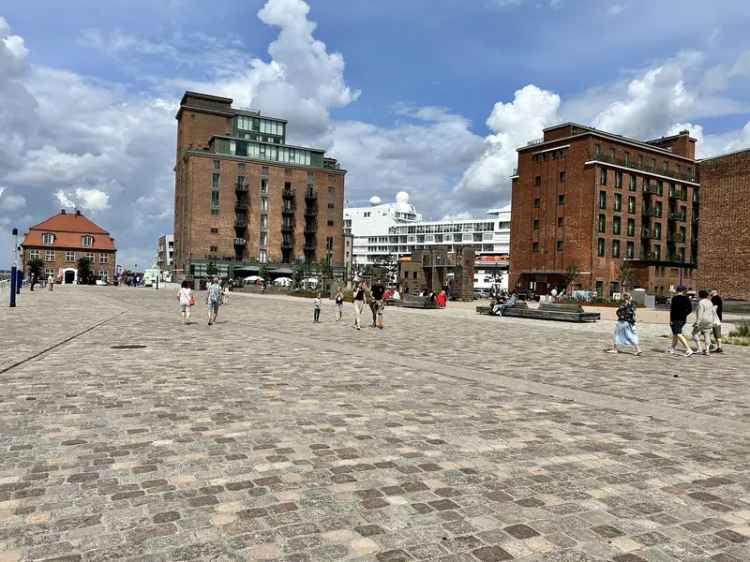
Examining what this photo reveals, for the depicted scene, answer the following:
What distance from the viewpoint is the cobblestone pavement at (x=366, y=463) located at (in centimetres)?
360

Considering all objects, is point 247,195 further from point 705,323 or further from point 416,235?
point 705,323

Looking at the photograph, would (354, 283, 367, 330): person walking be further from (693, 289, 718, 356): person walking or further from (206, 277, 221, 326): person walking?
(693, 289, 718, 356): person walking

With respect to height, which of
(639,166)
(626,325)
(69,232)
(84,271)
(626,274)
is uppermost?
(639,166)

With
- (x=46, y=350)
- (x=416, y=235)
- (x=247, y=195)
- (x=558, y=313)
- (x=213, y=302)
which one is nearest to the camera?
(x=46, y=350)

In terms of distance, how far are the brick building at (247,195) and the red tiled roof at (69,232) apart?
16.4 m

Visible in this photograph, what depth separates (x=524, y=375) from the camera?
10.2 meters

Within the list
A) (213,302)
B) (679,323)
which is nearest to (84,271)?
(213,302)

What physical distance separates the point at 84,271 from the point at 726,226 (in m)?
95.8

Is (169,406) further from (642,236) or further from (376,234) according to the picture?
(376,234)

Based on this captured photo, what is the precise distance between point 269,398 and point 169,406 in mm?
1270

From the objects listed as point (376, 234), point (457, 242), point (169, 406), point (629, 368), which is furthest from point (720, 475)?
point (376, 234)

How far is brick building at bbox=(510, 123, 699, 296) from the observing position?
62.0 metres

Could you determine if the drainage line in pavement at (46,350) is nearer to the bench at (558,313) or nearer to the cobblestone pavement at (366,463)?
the cobblestone pavement at (366,463)

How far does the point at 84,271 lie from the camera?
9856 centimetres
